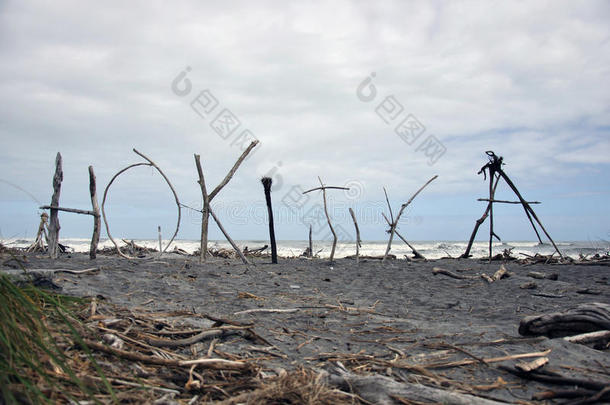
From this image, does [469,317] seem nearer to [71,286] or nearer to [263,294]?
[263,294]

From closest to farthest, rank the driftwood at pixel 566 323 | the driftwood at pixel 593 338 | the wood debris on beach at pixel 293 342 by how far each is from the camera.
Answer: the wood debris on beach at pixel 293 342
the driftwood at pixel 593 338
the driftwood at pixel 566 323

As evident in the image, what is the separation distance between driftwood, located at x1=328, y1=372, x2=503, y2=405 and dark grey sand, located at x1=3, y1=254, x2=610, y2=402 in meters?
0.33

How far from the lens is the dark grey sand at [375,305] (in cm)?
336

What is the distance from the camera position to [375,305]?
598cm

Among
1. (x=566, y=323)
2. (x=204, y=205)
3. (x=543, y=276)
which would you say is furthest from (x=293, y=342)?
(x=543, y=276)

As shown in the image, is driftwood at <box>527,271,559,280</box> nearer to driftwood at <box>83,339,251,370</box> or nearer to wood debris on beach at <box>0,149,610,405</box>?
wood debris on beach at <box>0,149,610,405</box>

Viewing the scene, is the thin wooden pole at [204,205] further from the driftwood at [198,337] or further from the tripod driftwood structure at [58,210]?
the driftwood at [198,337]

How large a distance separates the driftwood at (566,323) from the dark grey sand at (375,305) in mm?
187

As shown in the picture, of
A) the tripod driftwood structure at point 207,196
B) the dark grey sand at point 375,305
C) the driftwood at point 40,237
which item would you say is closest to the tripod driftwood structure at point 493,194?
Result: the dark grey sand at point 375,305

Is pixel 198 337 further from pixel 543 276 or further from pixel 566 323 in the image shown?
pixel 543 276

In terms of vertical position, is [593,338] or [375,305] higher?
[593,338]

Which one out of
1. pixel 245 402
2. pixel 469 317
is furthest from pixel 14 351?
pixel 469 317

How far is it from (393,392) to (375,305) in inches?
138

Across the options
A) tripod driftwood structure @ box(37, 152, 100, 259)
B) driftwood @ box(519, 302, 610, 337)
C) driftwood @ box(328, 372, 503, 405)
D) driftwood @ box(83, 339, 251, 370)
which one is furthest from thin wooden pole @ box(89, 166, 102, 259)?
driftwood @ box(519, 302, 610, 337)
